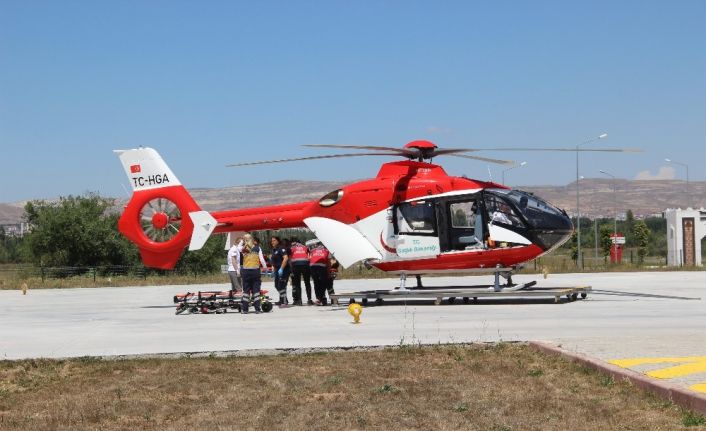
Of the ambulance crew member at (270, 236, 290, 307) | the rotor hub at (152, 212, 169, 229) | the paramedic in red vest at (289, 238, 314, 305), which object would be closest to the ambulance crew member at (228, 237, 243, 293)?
the ambulance crew member at (270, 236, 290, 307)

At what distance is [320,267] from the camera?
81.4 ft

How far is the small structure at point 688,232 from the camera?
277ft

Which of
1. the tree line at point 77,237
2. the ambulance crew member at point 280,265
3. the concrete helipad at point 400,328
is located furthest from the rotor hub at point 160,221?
the tree line at point 77,237

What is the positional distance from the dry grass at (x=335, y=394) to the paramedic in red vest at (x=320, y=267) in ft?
37.3

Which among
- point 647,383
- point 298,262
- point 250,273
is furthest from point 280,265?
point 647,383

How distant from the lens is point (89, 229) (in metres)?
70.8

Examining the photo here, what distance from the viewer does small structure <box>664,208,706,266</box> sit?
277 ft

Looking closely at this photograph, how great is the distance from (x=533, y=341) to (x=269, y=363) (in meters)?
3.93

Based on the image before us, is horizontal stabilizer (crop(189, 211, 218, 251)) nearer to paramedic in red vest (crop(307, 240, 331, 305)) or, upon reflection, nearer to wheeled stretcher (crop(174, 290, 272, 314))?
wheeled stretcher (crop(174, 290, 272, 314))

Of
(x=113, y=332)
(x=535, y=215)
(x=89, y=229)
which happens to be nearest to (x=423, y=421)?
(x=113, y=332)

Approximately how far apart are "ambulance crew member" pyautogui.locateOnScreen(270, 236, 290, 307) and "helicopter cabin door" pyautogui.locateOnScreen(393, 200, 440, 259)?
10.4 feet

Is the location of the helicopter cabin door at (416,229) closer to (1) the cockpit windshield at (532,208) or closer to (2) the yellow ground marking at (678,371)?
(1) the cockpit windshield at (532,208)

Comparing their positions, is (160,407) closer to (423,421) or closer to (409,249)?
(423,421)

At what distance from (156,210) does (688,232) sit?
→ 69498 millimetres
